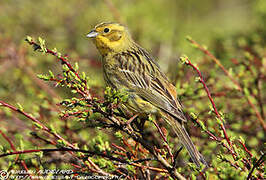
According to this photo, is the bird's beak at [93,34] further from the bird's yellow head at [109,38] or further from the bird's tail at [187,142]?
the bird's tail at [187,142]

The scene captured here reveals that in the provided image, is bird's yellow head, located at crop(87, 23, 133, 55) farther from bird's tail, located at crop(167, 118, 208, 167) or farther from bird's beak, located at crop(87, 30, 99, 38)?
bird's tail, located at crop(167, 118, 208, 167)

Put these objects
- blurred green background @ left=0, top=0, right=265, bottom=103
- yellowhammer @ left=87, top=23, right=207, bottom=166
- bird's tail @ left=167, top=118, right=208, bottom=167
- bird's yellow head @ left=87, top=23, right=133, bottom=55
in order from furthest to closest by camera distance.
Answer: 1. blurred green background @ left=0, top=0, right=265, bottom=103
2. bird's yellow head @ left=87, top=23, right=133, bottom=55
3. yellowhammer @ left=87, top=23, right=207, bottom=166
4. bird's tail @ left=167, top=118, right=208, bottom=167

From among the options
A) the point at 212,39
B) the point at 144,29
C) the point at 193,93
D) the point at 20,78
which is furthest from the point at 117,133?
the point at 212,39

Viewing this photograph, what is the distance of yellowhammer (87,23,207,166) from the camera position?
3092 mm

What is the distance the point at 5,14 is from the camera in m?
5.36

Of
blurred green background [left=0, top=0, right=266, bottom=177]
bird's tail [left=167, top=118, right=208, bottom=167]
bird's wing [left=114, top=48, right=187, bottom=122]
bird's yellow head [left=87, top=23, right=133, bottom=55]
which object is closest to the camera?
bird's tail [left=167, top=118, right=208, bottom=167]

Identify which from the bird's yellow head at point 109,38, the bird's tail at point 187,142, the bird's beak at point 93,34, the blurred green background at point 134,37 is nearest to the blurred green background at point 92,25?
the blurred green background at point 134,37

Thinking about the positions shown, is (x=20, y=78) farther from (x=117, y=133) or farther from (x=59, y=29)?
(x=117, y=133)

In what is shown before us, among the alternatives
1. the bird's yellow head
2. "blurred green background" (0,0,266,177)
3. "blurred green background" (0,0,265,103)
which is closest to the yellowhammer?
the bird's yellow head

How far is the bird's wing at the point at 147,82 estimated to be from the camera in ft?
10.5

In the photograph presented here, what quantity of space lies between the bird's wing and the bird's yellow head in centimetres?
16

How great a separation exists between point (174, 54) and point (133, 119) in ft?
10.1

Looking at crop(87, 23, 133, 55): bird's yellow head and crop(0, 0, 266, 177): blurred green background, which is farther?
crop(87, 23, 133, 55): bird's yellow head

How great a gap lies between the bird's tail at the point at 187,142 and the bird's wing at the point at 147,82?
150mm
